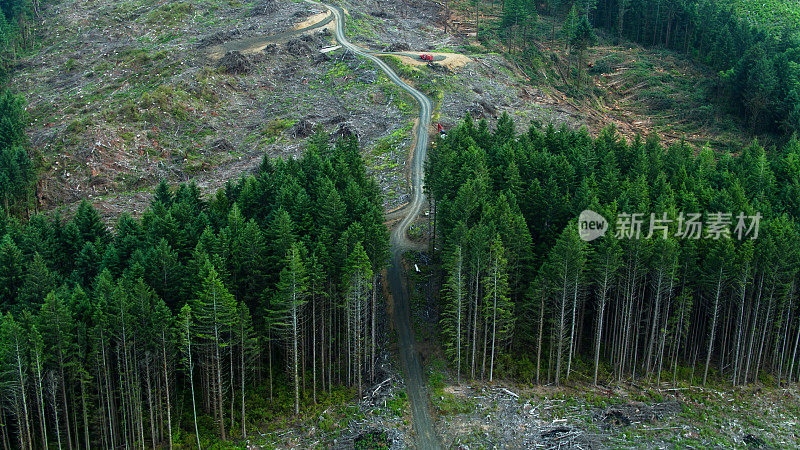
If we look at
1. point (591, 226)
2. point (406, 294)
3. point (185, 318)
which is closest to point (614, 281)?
point (591, 226)

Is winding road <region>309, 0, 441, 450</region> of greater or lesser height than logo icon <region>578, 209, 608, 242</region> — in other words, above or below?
below

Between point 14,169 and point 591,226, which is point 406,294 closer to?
point 591,226

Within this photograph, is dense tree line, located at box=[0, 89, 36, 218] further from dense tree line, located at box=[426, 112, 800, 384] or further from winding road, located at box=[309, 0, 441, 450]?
dense tree line, located at box=[426, 112, 800, 384]

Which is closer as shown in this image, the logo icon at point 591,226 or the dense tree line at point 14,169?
the logo icon at point 591,226

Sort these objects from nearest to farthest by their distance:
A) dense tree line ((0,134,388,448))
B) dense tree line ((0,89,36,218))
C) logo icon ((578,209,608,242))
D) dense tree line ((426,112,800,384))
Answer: dense tree line ((0,134,388,448)) → dense tree line ((426,112,800,384)) → logo icon ((578,209,608,242)) → dense tree line ((0,89,36,218))

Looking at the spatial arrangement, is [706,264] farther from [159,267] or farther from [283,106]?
[283,106]

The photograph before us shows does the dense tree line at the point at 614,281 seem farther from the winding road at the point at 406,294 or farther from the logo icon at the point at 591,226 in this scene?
the winding road at the point at 406,294

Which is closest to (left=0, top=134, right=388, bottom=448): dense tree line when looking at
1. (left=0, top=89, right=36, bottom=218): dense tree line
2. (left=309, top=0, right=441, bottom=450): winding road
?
(left=309, top=0, right=441, bottom=450): winding road

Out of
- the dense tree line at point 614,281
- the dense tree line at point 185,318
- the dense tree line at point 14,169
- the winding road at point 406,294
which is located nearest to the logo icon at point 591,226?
the dense tree line at point 614,281

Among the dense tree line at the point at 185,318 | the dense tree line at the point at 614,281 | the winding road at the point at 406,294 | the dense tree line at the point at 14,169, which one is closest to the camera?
the dense tree line at the point at 185,318
